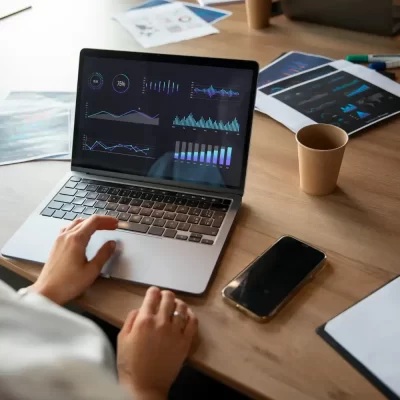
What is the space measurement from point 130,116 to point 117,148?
6cm

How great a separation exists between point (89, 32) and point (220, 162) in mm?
826

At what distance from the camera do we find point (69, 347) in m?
0.57

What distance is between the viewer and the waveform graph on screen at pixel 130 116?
86cm

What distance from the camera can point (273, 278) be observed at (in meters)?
0.70

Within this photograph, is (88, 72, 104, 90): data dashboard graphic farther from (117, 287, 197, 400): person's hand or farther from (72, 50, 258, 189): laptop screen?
(117, 287, 197, 400): person's hand

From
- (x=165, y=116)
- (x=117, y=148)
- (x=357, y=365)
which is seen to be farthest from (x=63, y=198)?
(x=357, y=365)

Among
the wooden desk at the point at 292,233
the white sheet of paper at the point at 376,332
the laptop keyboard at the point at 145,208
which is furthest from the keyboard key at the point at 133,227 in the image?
the white sheet of paper at the point at 376,332

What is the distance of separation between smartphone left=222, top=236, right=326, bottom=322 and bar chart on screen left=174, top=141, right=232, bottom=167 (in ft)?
0.55

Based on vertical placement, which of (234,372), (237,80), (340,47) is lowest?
(234,372)

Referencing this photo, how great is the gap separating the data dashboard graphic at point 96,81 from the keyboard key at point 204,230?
30 cm

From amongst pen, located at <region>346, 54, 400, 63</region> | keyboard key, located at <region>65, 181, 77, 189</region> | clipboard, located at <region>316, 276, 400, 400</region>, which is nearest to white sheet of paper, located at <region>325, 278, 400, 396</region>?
clipboard, located at <region>316, 276, 400, 400</region>

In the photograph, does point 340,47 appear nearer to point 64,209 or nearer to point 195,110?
point 195,110

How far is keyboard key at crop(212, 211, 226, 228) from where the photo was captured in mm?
795

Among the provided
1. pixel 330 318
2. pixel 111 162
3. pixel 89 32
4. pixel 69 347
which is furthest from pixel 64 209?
pixel 89 32
